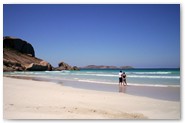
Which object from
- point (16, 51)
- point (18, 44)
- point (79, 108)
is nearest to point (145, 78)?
point (16, 51)

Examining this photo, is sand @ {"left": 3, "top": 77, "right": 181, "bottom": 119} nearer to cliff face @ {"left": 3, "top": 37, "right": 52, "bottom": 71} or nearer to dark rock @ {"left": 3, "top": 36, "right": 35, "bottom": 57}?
cliff face @ {"left": 3, "top": 37, "right": 52, "bottom": 71}

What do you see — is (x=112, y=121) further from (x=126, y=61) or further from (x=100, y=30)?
(x=100, y=30)

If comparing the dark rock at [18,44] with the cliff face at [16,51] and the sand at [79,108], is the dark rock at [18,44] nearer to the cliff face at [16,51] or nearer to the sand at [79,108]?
the cliff face at [16,51]

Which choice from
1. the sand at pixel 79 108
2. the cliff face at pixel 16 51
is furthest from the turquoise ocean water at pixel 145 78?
the sand at pixel 79 108

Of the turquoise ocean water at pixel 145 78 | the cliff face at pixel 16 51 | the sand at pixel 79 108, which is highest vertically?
the cliff face at pixel 16 51

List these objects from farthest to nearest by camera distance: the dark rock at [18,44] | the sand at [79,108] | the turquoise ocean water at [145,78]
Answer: the turquoise ocean water at [145,78]
the dark rock at [18,44]
the sand at [79,108]

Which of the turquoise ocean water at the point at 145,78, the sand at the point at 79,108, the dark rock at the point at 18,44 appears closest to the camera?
the sand at the point at 79,108

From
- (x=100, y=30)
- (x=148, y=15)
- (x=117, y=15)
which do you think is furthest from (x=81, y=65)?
(x=148, y=15)

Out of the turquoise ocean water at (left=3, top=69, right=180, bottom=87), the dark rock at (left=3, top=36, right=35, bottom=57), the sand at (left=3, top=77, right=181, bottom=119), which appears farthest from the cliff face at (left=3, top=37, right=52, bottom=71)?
the sand at (left=3, top=77, right=181, bottom=119)

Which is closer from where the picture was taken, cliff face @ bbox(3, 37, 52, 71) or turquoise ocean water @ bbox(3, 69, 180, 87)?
cliff face @ bbox(3, 37, 52, 71)

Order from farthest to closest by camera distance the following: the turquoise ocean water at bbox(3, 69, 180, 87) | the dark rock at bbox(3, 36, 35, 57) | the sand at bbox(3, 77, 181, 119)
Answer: the turquoise ocean water at bbox(3, 69, 180, 87) → the dark rock at bbox(3, 36, 35, 57) → the sand at bbox(3, 77, 181, 119)

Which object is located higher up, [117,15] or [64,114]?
[117,15]

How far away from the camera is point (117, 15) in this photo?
587 cm

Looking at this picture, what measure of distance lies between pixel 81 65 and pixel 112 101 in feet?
3.77
